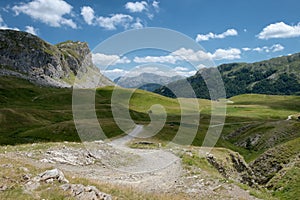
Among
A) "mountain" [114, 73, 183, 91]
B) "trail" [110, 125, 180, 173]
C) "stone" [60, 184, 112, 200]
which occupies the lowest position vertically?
"trail" [110, 125, 180, 173]

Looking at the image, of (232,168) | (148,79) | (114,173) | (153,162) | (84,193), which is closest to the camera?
(84,193)

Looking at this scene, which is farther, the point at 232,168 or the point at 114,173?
the point at 232,168

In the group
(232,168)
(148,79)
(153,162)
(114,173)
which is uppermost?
(148,79)

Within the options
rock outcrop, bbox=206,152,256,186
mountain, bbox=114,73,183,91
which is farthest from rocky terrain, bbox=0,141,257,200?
mountain, bbox=114,73,183,91

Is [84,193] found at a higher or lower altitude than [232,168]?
higher

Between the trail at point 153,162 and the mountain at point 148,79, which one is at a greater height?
the mountain at point 148,79

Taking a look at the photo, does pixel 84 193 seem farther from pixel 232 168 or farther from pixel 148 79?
pixel 232 168

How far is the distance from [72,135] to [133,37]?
134ft

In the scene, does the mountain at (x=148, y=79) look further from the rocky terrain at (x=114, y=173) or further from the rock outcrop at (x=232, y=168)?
the rock outcrop at (x=232, y=168)

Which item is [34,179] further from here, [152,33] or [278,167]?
[278,167]

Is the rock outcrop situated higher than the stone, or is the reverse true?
the stone

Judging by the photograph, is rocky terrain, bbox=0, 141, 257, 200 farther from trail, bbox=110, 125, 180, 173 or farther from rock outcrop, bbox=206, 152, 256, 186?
rock outcrop, bbox=206, 152, 256, 186

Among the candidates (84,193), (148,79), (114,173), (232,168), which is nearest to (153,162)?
(114,173)

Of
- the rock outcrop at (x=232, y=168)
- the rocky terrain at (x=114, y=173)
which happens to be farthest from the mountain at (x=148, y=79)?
the rock outcrop at (x=232, y=168)
